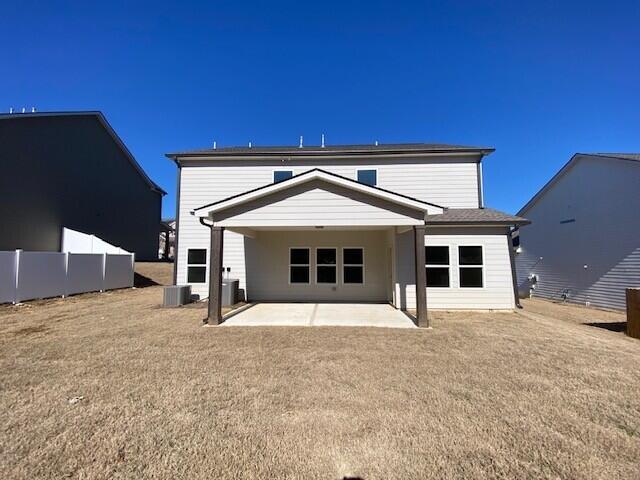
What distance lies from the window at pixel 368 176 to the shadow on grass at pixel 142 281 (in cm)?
1482

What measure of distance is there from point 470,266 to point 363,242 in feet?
13.4

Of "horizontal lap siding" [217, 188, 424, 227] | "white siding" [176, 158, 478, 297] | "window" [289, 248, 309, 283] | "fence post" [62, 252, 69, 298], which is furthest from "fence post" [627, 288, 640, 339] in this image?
"fence post" [62, 252, 69, 298]

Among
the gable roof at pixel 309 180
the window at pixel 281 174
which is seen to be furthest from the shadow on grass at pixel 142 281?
the gable roof at pixel 309 180

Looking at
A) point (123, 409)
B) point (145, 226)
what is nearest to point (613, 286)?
point (123, 409)

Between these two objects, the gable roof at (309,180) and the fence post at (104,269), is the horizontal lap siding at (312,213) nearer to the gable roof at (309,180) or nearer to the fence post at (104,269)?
the gable roof at (309,180)

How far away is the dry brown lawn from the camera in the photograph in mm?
2791

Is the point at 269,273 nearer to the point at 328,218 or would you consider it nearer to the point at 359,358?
the point at 328,218

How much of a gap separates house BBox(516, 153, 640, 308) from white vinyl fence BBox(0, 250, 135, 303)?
24.9m

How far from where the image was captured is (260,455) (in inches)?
114

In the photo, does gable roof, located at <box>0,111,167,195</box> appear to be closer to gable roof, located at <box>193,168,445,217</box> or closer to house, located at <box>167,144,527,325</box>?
house, located at <box>167,144,527,325</box>

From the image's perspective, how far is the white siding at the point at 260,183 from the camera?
1291cm

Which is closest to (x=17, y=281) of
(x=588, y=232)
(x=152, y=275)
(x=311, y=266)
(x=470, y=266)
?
(x=152, y=275)

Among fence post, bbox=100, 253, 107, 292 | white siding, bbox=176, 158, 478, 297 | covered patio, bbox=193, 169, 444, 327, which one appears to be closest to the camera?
covered patio, bbox=193, 169, 444, 327

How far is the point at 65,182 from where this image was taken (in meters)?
19.0
